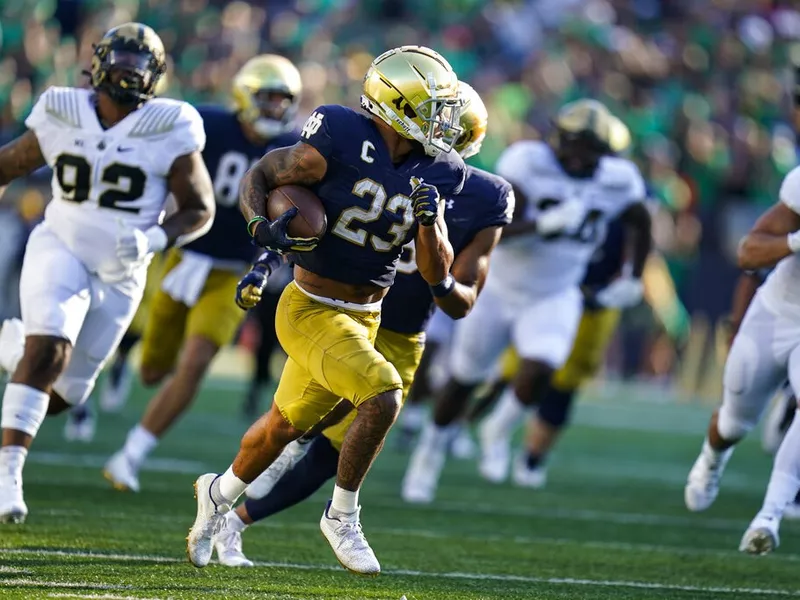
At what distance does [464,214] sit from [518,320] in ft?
9.29

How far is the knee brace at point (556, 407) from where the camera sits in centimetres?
862

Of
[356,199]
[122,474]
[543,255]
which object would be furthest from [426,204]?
[543,255]

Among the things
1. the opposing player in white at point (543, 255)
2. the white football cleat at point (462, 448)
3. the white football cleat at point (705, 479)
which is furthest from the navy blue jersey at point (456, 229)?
the white football cleat at point (462, 448)

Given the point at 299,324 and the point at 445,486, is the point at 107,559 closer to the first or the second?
the point at 299,324

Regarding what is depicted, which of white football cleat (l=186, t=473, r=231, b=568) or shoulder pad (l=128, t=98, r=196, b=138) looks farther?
shoulder pad (l=128, t=98, r=196, b=138)

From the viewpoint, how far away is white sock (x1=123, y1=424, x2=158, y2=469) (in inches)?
266

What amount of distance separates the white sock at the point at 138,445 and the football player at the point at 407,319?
1634 millimetres

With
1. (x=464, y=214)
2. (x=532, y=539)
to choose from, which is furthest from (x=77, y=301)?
(x=532, y=539)

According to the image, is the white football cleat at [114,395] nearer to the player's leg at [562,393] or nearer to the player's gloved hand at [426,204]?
the player's leg at [562,393]

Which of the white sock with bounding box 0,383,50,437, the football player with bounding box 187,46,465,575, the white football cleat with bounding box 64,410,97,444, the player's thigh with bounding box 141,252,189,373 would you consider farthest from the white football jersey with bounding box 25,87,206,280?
the white football cleat with bounding box 64,410,97,444

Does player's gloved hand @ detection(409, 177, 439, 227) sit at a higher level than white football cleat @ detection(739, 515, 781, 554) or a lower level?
higher

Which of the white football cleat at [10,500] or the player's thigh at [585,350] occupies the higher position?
the white football cleat at [10,500]

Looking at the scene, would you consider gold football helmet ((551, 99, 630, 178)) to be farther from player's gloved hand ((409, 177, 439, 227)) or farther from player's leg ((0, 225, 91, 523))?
player's gloved hand ((409, 177, 439, 227))

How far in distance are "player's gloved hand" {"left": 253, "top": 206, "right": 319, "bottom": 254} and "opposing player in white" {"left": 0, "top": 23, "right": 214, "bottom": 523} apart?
4.47ft
